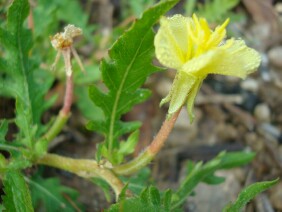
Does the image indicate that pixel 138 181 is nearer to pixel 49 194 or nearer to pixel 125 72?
pixel 49 194

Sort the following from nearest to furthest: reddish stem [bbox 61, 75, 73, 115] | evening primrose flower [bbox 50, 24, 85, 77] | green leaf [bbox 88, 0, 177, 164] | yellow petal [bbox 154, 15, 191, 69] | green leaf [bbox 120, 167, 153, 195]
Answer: yellow petal [bbox 154, 15, 191, 69] → green leaf [bbox 88, 0, 177, 164] → evening primrose flower [bbox 50, 24, 85, 77] → reddish stem [bbox 61, 75, 73, 115] → green leaf [bbox 120, 167, 153, 195]

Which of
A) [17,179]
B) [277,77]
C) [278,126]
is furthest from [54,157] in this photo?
[277,77]

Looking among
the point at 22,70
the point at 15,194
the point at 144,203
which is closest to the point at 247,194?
the point at 144,203

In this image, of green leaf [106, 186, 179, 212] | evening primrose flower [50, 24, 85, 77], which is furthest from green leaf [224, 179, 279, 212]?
evening primrose flower [50, 24, 85, 77]

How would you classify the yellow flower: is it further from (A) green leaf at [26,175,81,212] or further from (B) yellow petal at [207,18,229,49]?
(A) green leaf at [26,175,81,212]

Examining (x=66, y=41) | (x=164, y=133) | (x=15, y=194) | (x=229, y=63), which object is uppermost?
(x=66, y=41)

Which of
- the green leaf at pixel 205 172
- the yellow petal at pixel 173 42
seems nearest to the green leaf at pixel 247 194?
the green leaf at pixel 205 172

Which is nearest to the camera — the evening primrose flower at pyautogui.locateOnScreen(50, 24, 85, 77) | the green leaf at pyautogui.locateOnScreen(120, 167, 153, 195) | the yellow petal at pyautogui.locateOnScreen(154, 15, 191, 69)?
the yellow petal at pyautogui.locateOnScreen(154, 15, 191, 69)
